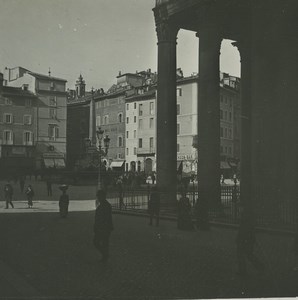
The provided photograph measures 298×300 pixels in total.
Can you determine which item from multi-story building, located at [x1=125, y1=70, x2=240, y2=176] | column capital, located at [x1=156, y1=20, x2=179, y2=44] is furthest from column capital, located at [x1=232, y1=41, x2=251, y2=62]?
column capital, located at [x1=156, y1=20, x2=179, y2=44]

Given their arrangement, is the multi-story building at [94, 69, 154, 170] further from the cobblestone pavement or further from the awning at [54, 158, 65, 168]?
the cobblestone pavement

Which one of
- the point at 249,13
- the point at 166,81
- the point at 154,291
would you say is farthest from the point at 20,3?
the point at 166,81

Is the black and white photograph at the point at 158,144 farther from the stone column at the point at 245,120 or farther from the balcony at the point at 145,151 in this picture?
the balcony at the point at 145,151

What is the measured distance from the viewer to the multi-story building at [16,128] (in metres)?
8.34

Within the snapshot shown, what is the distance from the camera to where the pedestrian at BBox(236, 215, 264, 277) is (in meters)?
7.73

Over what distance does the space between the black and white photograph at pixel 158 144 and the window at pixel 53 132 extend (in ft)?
0.14

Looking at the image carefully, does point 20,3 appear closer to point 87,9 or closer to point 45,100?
point 87,9

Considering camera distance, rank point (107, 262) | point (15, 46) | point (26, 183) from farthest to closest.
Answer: point (26, 183), point (107, 262), point (15, 46)

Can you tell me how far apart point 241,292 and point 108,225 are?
262cm

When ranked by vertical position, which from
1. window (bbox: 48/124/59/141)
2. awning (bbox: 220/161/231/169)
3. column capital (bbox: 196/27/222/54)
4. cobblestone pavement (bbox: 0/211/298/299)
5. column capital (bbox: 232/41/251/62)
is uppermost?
column capital (bbox: 196/27/222/54)

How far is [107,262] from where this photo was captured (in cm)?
853

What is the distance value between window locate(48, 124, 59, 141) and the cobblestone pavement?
2.06m

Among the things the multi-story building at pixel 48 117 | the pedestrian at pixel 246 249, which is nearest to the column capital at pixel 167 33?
the multi-story building at pixel 48 117

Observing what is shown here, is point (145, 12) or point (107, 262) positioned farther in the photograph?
point (145, 12)
